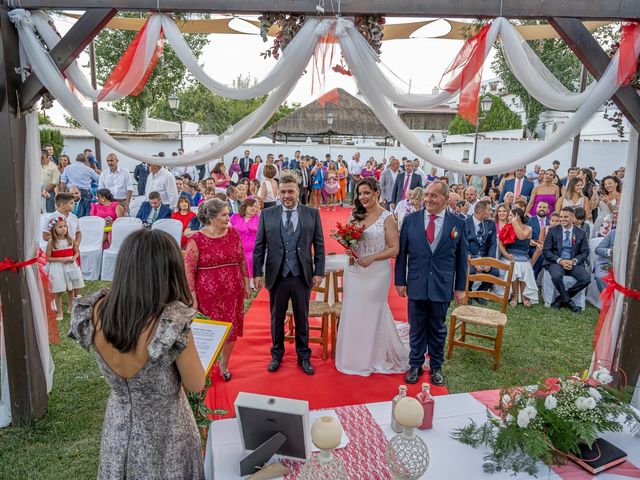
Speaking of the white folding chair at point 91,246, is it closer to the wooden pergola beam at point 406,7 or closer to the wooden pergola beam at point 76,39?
the wooden pergola beam at point 76,39

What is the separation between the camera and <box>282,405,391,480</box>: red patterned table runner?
2129 millimetres

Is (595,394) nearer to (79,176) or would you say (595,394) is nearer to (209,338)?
(209,338)

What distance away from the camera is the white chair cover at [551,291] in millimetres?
7168

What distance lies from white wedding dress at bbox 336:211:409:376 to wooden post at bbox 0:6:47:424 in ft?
9.42

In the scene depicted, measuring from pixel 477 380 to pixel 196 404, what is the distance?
10.9ft

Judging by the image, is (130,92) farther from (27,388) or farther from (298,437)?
(298,437)

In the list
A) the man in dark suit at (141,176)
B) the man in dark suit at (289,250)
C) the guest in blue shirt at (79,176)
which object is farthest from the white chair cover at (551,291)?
the man in dark suit at (141,176)

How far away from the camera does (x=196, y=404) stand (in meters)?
2.62

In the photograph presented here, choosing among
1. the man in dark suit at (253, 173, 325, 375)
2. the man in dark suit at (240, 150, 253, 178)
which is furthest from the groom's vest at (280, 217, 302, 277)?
the man in dark suit at (240, 150, 253, 178)

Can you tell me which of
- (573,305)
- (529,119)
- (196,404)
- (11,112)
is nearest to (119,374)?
(196,404)

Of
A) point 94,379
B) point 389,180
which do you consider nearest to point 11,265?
point 94,379

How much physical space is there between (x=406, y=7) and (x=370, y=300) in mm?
2742

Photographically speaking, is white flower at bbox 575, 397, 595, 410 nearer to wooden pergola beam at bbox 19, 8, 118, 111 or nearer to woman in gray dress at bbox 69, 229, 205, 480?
woman in gray dress at bbox 69, 229, 205, 480

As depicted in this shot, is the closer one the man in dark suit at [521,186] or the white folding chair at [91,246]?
the white folding chair at [91,246]
